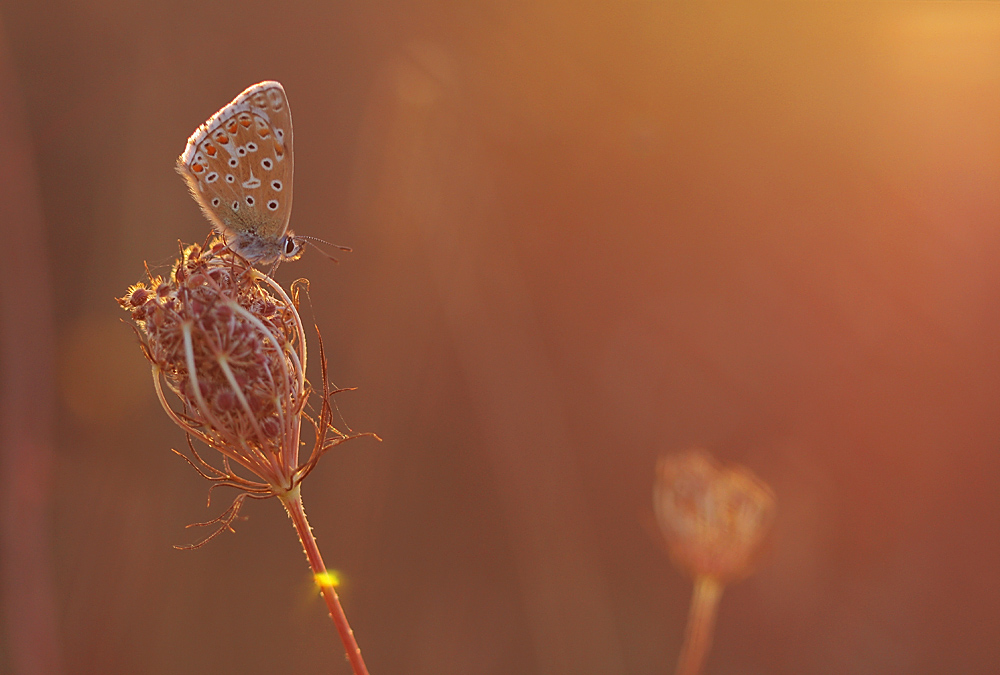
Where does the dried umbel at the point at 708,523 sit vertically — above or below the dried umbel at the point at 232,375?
below

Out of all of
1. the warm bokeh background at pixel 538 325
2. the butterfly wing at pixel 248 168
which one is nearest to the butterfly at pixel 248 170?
the butterfly wing at pixel 248 168

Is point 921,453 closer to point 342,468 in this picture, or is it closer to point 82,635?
point 342,468

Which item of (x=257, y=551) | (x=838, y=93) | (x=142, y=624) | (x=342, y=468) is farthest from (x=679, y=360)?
(x=142, y=624)

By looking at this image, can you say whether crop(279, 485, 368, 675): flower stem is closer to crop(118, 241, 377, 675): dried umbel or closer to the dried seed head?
crop(118, 241, 377, 675): dried umbel

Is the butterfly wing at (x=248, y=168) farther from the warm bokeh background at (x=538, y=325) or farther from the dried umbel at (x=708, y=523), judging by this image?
the warm bokeh background at (x=538, y=325)

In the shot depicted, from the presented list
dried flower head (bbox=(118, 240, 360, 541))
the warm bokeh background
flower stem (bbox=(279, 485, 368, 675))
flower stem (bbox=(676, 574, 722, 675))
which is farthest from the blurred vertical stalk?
flower stem (bbox=(676, 574, 722, 675))

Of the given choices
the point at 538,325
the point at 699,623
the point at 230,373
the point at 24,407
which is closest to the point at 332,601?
the point at 230,373
